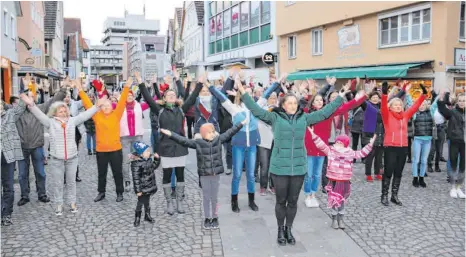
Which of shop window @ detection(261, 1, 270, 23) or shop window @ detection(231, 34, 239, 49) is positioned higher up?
shop window @ detection(261, 1, 270, 23)

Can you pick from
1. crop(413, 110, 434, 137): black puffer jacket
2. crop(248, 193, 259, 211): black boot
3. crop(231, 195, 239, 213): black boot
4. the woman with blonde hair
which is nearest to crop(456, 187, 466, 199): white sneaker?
crop(413, 110, 434, 137): black puffer jacket

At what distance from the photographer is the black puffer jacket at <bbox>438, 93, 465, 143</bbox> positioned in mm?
8094

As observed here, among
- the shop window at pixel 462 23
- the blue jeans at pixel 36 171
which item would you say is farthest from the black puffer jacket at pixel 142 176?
the shop window at pixel 462 23

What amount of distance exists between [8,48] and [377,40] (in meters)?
17.4

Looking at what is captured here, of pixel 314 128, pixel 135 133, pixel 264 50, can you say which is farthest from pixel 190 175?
pixel 264 50

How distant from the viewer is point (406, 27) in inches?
719

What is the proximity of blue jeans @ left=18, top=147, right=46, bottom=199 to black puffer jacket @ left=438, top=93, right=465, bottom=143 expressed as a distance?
285 inches

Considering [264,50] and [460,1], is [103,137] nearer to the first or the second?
[460,1]

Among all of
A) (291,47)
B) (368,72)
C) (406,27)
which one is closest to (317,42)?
(291,47)

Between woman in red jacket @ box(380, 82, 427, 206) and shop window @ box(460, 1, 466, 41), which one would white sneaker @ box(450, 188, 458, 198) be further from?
shop window @ box(460, 1, 466, 41)

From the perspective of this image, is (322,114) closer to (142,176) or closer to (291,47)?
(142,176)

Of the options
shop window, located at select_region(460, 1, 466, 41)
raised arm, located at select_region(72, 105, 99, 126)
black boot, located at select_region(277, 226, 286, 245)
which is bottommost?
black boot, located at select_region(277, 226, 286, 245)

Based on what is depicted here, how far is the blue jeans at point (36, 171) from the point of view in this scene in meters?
7.32

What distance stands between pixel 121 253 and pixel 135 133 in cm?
350
